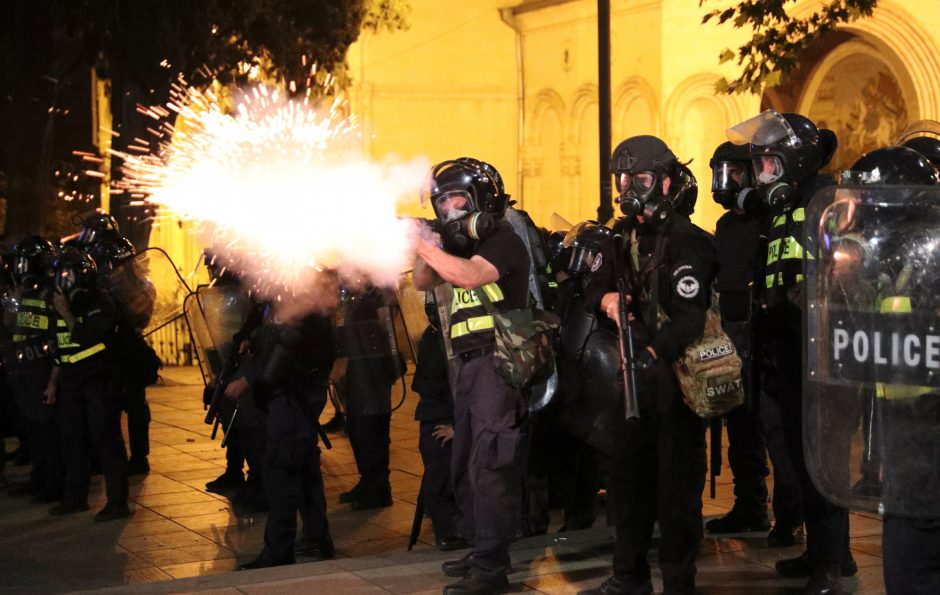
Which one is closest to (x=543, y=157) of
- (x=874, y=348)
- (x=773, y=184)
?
(x=773, y=184)

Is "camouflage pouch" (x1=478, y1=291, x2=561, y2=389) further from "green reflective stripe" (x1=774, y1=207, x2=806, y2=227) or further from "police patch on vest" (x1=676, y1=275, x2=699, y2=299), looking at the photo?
"green reflective stripe" (x1=774, y1=207, x2=806, y2=227)

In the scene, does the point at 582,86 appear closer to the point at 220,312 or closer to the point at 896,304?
the point at 220,312

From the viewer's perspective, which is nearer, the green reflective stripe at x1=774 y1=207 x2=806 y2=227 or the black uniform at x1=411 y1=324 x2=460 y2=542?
the green reflective stripe at x1=774 y1=207 x2=806 y2=227

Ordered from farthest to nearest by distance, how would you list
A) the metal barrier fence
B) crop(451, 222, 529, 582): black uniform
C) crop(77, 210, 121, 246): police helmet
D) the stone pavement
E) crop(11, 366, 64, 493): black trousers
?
the metal barrier fence < crop(77, 210, 121, 246): police helmet < crop(11, 366, 64, 493): black trousers < the stone pavement < crop(451, 222, 529, 582): black uniform

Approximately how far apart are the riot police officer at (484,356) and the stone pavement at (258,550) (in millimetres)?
336

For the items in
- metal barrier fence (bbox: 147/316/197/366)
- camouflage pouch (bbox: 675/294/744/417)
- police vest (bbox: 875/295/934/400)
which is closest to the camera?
police vest (bbox: 875/295/934/400)

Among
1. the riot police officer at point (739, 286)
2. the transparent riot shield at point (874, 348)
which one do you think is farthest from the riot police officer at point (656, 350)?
the riot police officer at point (739, 286)

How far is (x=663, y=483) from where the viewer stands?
5.58 metres

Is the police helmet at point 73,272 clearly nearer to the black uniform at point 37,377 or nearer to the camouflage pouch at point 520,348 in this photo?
the black uniform at point 37,377

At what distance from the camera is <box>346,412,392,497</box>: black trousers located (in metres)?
8.88

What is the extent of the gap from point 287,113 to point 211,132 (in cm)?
83

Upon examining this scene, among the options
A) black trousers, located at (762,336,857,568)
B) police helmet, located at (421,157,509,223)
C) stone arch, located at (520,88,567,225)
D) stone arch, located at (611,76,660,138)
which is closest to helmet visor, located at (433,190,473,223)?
police helmet, located at (421,157,509,223)

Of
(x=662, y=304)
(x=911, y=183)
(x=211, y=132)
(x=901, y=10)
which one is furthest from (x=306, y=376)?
(x=901, y=10)

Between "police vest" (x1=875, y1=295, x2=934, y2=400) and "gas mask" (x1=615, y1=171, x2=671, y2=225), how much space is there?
66.5 inches
